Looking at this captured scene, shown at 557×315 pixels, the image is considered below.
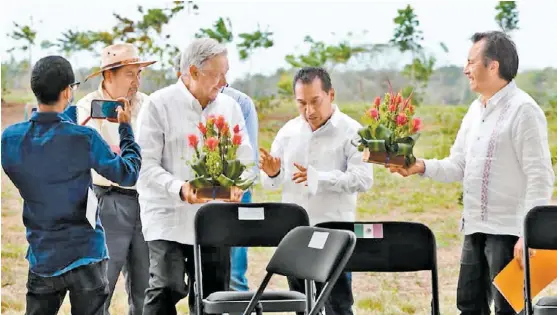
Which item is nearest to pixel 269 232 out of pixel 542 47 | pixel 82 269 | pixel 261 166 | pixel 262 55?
pixel 261 166

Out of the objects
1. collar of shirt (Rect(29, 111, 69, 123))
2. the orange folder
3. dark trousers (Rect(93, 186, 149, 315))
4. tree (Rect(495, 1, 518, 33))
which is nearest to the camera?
collar of shirt (Rect(29, 111, 69, 123))

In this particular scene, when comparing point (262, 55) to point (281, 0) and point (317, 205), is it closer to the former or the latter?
point (281, 0)

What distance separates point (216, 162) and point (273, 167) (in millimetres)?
358

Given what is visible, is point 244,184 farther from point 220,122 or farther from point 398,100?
point 398,100

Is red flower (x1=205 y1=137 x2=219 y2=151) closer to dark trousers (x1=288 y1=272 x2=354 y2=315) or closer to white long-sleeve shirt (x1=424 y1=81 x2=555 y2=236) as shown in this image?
dark trousers (x1=288 y1=272 x2=354 y2=315)

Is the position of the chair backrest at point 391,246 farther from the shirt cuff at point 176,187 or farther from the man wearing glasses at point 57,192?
the man wearing glasses at point 57,192

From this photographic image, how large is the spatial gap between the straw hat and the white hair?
2.39 feet

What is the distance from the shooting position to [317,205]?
16.0 feet

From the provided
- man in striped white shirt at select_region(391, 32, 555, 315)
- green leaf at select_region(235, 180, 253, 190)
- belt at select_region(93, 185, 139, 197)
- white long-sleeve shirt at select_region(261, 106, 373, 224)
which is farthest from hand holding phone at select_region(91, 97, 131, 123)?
man in striped white shirt at select_region(391, 32, 555, 315)

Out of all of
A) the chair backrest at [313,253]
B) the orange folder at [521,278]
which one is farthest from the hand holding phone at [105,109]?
the orange folder at [521,278]

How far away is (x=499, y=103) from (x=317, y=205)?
94cm

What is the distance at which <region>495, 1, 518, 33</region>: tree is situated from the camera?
646 centimetres

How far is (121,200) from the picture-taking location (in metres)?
5.09

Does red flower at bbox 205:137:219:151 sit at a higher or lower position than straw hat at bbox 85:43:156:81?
lower
